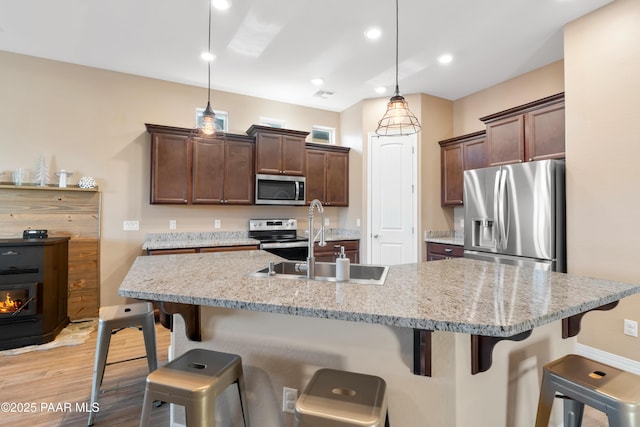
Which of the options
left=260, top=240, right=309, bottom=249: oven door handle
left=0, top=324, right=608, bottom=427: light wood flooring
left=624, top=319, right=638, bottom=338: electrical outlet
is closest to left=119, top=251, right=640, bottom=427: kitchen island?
left=0, top=324, right=608, bottom=427: light wood flooring

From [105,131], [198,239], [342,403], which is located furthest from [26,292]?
[342,403]

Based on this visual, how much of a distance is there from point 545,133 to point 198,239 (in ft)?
13.8

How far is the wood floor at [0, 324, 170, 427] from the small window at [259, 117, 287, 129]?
3.23 m

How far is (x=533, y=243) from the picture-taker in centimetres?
289

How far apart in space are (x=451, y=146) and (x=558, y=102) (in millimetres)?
1482

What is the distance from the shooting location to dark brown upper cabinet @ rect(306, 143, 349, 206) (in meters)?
4.67

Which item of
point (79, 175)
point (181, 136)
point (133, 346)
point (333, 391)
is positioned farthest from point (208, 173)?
point (333, 391)

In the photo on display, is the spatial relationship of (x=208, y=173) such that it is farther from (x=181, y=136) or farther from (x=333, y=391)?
(x=333, y=391)

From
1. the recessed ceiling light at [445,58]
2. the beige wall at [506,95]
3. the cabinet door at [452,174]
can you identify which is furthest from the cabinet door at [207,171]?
the beige wall at [506,95]

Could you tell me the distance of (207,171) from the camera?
13.0 feet

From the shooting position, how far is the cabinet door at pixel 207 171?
12.9ft

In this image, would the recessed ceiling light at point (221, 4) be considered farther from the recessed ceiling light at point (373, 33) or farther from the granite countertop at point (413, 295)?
the granite countertop at point (413, 295)

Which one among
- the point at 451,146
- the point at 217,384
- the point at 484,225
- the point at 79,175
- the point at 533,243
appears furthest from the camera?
the point at 451,146

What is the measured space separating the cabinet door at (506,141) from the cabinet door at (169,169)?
3.69m
